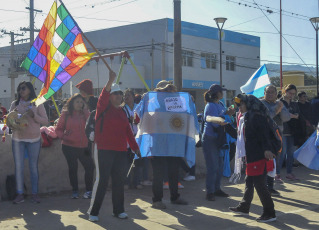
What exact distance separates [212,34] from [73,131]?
36.3m

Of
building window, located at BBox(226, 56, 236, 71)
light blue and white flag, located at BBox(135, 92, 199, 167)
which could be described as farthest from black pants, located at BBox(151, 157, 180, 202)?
building window, located at BBox(226, 56, 236, 71)

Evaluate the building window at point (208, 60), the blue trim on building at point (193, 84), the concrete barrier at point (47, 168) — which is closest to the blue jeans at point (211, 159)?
the concrete barrier at point (47, 168)

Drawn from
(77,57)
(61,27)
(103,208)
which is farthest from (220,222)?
(61,27)

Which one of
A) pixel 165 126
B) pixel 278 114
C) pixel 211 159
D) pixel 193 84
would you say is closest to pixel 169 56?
pixel 193 84

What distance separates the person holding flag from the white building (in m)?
28.8

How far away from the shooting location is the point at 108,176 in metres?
5.97

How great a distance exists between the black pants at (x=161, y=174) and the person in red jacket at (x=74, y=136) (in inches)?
50.6

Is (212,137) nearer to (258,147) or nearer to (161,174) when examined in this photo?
(161,174)

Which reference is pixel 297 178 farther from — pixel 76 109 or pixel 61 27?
pixel 61 27

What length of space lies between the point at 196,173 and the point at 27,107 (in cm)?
417

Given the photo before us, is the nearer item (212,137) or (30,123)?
(30,123)

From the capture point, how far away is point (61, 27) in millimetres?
6848

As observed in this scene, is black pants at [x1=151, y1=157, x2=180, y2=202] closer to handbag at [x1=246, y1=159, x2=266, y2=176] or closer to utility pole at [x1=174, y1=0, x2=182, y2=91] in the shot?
handbag at [x1=246, y1=159, x2=266, y2=176]

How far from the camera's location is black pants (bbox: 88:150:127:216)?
19.4ft
